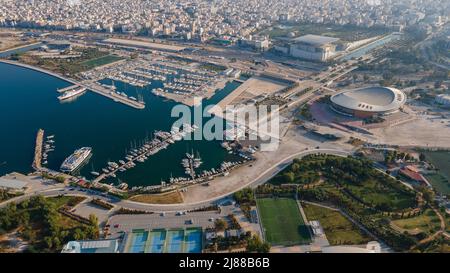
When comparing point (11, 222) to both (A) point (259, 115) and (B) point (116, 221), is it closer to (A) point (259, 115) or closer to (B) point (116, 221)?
(B) point (116, 221)

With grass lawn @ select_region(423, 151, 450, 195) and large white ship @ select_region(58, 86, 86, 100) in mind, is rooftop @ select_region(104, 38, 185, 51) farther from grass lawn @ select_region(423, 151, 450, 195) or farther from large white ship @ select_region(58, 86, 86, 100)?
grass lawn @ select_region(423, 151, 450, 195)

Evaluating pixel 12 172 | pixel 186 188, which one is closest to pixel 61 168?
pixel 12 172

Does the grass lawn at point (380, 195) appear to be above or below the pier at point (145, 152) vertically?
below

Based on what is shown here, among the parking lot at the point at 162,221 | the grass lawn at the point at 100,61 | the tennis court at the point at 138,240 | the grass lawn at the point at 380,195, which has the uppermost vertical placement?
the grass lawn at the point at 100,61

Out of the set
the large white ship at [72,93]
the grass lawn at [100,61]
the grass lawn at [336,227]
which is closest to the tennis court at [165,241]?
the grass lawn at [336,227]

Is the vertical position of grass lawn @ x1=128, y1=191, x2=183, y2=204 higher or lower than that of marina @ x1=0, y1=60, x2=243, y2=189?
lower

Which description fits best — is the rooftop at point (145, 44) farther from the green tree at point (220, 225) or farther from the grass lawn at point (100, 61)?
the green tree at point (220, 225)

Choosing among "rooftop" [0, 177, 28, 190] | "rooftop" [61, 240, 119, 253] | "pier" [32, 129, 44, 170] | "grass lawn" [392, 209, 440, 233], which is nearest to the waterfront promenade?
"pier" [32, 129, 44, 170]
